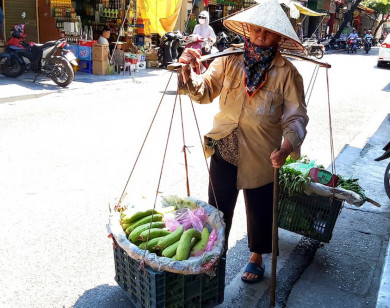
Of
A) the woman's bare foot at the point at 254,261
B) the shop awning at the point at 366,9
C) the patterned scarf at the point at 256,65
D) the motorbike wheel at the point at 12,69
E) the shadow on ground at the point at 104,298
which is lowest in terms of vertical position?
the shadow on ground at the point at 104,298

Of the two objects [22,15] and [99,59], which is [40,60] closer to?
[99,59]

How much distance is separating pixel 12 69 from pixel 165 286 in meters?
9.79

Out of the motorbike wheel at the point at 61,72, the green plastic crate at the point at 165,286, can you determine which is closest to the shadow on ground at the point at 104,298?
the green plastic crate at the point at 165,286

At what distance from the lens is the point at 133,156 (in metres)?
5.74

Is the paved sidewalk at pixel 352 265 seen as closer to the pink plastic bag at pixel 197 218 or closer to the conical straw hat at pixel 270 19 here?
the pink plastic bag at pixel 197 218

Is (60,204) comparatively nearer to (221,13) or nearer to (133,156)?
(133,156)

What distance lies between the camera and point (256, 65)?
2678 mm

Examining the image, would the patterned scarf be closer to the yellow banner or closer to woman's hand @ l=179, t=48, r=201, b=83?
woman's hand @ l=179, t=48, r=201, b=83

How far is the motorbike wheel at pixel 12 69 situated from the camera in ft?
34.8

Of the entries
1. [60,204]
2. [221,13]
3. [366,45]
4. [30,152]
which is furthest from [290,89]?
[366,45]

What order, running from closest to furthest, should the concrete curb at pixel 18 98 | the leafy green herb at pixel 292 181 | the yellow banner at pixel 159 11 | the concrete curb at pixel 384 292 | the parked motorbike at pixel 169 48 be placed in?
1. the concrete curb at pixel 384 292
2. the leafy green herb at pixel 292 181
3. the concrete curb at pixel 18 98
4. the yellow banner at pixel 159 11
5. the parked motorbike at pixel 169 48

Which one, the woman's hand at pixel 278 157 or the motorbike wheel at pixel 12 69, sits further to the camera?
the motorbike wheel at pixel 12 69

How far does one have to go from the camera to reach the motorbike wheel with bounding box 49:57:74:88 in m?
10.2

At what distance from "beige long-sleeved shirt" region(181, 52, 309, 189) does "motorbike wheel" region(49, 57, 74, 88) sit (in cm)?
814
